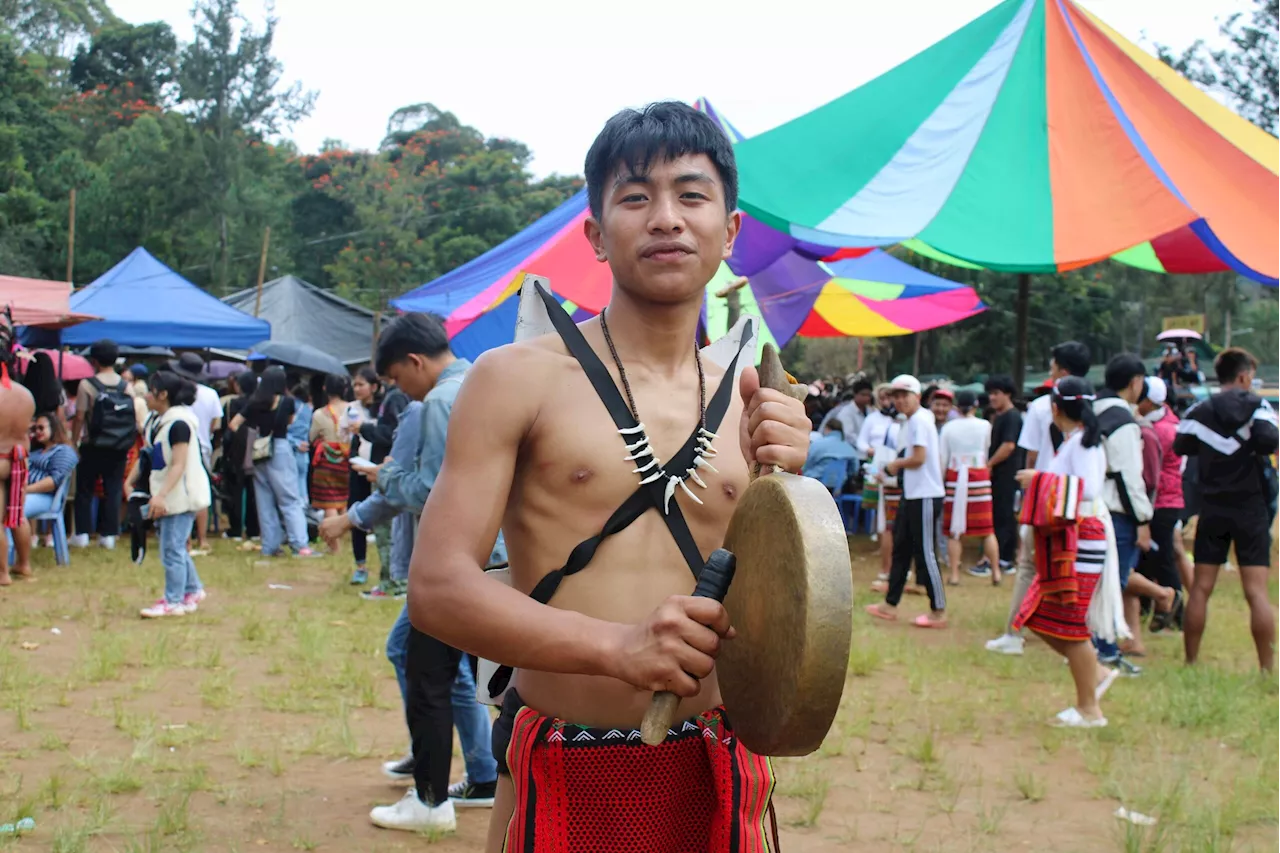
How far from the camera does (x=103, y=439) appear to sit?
10.7 m

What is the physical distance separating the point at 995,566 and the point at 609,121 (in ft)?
30.4

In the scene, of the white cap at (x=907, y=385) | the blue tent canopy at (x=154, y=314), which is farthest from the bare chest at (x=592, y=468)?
the blue tent canopy at (x=154, y=314)

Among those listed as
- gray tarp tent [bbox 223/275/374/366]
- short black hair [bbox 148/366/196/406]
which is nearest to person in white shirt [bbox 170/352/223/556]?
short black hair [bbox 148/366/196/406]

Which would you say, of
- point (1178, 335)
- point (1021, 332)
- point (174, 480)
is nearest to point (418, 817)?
point (174, 480)

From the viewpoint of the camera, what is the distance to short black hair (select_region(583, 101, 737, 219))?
2.04 m

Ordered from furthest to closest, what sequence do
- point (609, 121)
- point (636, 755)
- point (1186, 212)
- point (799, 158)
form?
1. point (799, 158)
2. point (1186, 212)
3. point (609, 121)
4. point (636, 755)

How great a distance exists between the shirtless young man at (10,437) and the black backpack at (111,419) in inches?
49.1

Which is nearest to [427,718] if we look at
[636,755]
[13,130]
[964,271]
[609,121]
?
[636,755]

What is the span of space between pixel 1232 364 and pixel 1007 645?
2396mm

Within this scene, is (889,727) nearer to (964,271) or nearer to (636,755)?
(636,755)

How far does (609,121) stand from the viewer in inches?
85.2

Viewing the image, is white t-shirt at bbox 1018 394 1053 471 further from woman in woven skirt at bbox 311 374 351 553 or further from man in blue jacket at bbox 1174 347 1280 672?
woman in woven skirt at bbox 311 374 351 553

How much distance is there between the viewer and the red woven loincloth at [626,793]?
201cm

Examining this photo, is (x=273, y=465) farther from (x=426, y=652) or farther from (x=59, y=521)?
(x=426, y=652)
